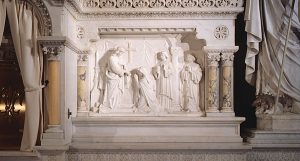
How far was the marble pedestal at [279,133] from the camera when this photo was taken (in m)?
5.38

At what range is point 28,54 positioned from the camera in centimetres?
488

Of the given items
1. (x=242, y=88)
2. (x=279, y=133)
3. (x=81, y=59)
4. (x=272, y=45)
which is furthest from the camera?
(x=242, y=88)

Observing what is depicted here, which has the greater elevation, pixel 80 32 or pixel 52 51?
pixel 80 32

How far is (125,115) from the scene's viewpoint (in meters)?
5.64

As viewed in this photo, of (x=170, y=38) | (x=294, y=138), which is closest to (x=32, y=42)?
(x=170, y=38)

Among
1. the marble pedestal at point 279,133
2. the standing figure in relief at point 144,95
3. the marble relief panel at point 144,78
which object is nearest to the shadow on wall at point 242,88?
the marble pedestal at point 279,133

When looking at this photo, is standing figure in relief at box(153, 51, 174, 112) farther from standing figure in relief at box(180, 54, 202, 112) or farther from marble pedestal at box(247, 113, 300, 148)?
marble pedestal at box(247, 113, 300, 148)

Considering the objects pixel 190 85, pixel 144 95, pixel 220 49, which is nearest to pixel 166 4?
pixel 220 49

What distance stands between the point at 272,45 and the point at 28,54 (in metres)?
3.37

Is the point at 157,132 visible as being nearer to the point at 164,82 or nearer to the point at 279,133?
the point at 164,82

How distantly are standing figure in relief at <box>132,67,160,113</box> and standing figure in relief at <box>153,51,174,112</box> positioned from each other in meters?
0.10

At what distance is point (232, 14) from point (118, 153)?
2576mm

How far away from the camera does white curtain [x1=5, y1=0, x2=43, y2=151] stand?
4.88m

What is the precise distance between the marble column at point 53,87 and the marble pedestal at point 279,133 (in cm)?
271
